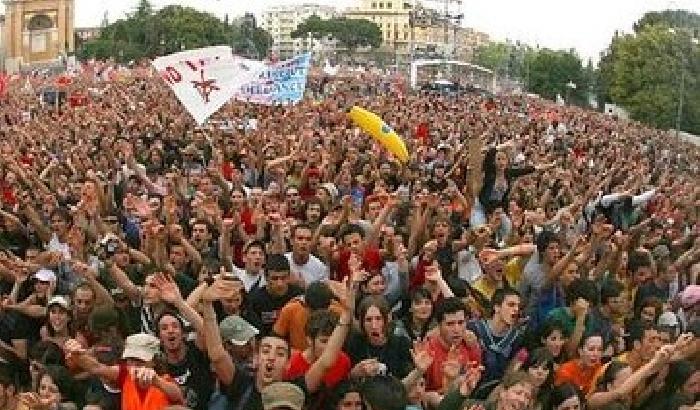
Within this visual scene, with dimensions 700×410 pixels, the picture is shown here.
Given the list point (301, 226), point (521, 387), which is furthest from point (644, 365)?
point (301, 226)

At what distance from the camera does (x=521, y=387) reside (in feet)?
16.5

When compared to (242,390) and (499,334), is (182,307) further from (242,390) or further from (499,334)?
(499,334)

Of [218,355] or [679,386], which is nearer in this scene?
[218,355]

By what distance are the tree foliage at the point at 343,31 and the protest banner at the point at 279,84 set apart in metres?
97.3

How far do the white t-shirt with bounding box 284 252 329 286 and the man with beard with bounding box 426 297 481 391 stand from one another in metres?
1.64

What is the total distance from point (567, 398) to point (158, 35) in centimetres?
8149

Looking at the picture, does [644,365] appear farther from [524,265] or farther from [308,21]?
[308,21]

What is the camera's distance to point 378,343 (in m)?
5.85

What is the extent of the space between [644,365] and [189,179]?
683 cm

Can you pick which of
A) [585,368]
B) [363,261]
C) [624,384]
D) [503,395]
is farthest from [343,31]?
[503,395]

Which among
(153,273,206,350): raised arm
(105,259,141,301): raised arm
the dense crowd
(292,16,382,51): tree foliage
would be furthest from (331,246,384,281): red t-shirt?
(292,16,382,51): tree foliage

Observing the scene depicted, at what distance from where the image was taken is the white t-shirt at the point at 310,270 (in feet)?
24.8

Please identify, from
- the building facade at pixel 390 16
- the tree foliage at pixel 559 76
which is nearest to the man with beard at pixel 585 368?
the tree foliage at pixel 559 76

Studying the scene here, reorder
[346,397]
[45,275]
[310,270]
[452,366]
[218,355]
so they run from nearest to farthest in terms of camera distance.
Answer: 1. [346,397]
2. [218,355]
3. [452,366]
4. [45,275]
5. [310,270]
